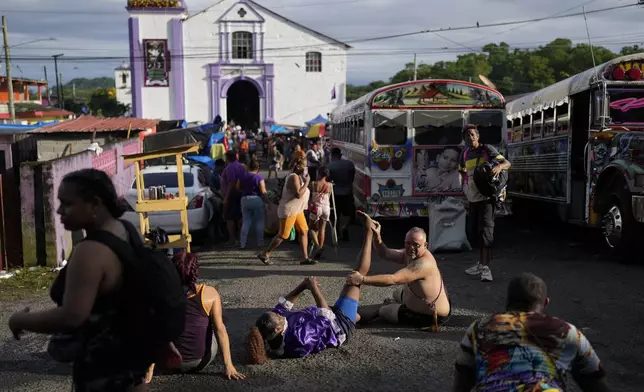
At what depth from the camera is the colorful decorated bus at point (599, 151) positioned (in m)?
8.81

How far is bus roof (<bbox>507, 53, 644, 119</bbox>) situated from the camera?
9531mm

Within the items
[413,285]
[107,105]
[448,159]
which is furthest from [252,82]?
[413,285]

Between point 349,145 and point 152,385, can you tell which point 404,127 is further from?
point 152,385

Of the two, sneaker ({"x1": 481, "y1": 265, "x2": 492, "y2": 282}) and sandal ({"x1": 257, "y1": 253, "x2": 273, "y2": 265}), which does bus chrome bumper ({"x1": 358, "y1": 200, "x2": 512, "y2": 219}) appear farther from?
sneaker ({"x1": 481, "y1": 265, "x2": 492, "y2": 282})

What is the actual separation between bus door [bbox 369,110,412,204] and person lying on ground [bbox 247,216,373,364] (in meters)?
4.88

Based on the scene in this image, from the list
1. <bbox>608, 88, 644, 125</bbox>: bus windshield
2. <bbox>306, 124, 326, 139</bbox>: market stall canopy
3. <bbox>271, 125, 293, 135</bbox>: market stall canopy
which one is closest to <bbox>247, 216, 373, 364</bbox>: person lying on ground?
<bbox>608, 88, 644, 125</bbox>: bus windshield

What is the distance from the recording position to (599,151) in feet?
31.0

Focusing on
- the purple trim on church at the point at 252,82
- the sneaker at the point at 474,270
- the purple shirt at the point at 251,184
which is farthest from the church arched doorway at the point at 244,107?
the sneaker at the point at 474,270

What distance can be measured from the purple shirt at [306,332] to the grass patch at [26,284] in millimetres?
3855

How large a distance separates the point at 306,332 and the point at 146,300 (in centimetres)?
300

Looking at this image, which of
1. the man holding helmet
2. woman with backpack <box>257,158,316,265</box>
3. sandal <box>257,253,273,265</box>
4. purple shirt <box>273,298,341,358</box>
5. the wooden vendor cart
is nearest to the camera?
purple shirt <box>273,298,341,358</box>

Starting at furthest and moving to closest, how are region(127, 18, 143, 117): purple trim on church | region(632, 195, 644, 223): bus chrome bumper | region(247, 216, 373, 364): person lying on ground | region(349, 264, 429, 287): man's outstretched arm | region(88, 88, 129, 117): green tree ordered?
region(88, 88, 129, 117): green tree → region(127, 18, 143, 117): purple trim on church → region(632, 195, 644, 223): bus chrome bumper → region(349, 264, 429, 287): man's outstretched arm → region(247, 216, 373, 364): person lying on ground

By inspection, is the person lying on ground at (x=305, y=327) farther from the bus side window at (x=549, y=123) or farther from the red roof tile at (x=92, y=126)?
the red roof tile at (x=92, y=126)

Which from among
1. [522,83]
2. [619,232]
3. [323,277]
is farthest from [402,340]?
[522,83]
